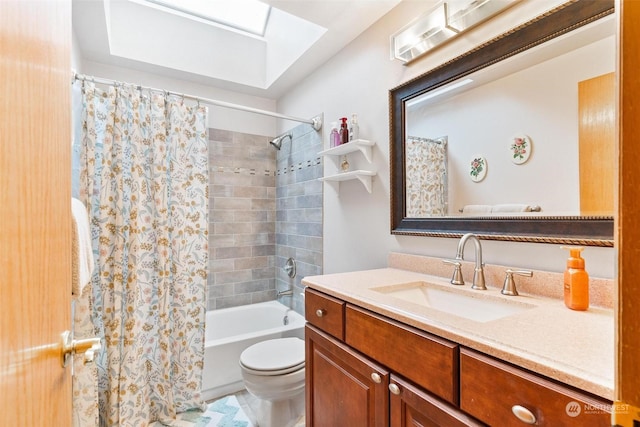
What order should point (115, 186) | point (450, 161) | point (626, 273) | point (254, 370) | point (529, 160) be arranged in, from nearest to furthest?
point (626, 273), point (529, 160), point (450, 161), point (254, 370), point (115, 186)

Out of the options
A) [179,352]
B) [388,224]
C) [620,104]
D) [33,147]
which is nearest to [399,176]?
[388,224]

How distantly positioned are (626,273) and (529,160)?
946 millimetres

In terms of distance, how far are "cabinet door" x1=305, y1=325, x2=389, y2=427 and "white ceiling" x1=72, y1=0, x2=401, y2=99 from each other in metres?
1.75

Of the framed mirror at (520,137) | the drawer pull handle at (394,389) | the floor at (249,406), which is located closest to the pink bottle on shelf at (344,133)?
the framed mirror at (520,137)

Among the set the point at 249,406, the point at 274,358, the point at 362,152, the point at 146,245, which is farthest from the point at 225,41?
the point at 249,406

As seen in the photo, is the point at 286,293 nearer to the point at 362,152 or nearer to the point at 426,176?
the point at 362,152

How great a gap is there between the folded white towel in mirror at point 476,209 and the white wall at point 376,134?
14 centimetres

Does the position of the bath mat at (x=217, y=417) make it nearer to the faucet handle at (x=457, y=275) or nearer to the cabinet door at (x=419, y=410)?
the cabinet door at (x=419, y=410)

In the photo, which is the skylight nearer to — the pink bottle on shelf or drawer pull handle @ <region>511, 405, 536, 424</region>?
the pink bottle on shelf

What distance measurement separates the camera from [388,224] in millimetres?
1723

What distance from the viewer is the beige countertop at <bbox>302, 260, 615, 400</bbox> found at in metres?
0.57

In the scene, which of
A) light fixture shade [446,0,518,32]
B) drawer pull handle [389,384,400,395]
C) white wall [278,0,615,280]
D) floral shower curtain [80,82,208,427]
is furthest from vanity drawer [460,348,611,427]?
floral shower curtain [80,82,208,427]

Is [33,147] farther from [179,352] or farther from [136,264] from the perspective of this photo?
[179,352]

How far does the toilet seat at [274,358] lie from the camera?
164 cm
